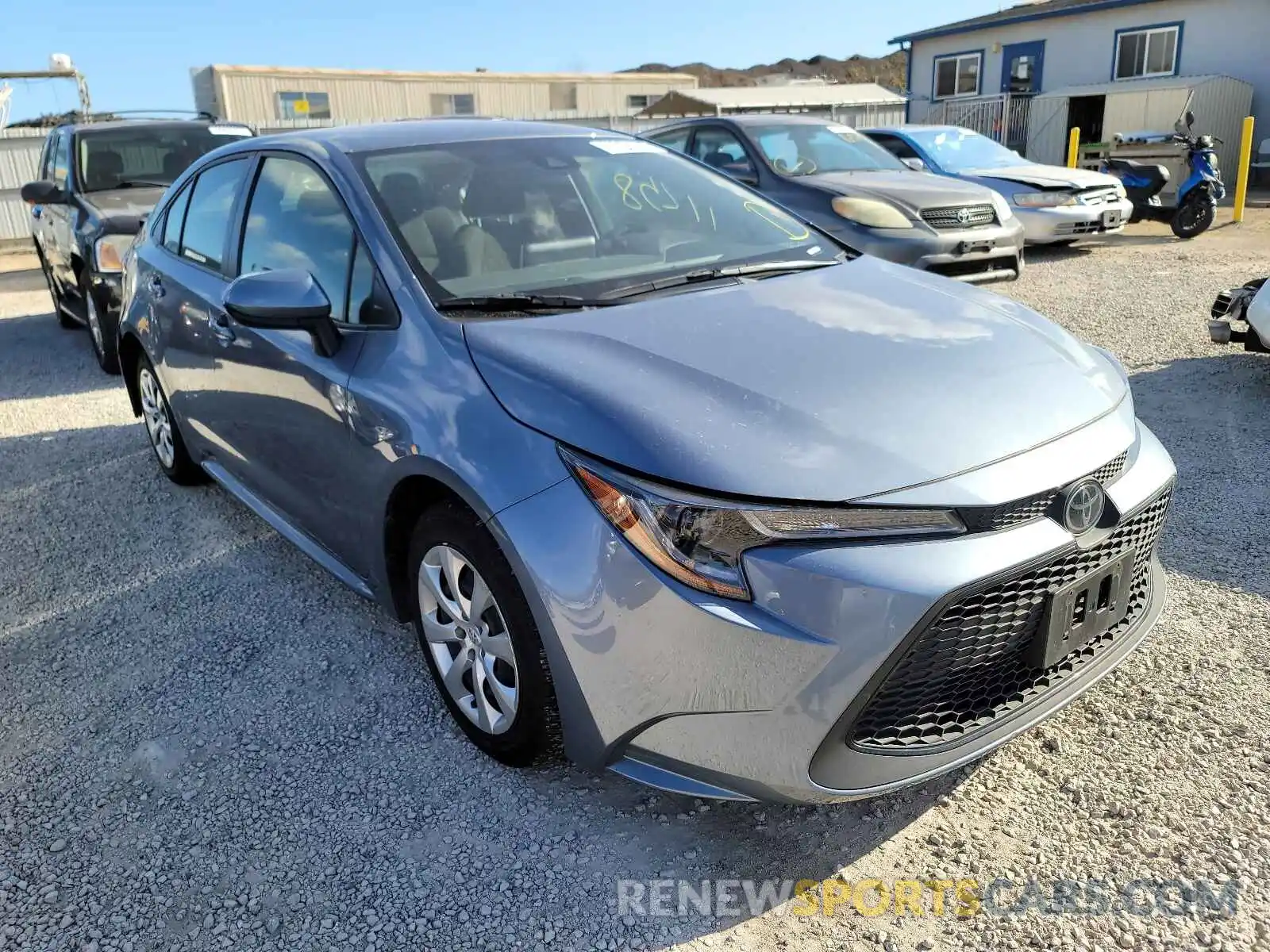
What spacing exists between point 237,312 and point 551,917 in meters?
1.83

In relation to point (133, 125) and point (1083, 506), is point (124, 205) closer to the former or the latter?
point (133, 125)

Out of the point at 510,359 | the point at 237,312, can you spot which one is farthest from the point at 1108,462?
the point at 237,312

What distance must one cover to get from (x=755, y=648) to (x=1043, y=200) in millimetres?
9909

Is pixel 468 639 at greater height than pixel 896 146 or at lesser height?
lesser

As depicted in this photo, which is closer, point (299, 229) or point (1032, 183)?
point (299, 229)

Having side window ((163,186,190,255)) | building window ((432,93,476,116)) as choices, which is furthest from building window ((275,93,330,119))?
side window ((163,186,190,255))

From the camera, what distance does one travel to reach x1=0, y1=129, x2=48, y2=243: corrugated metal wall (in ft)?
51.8

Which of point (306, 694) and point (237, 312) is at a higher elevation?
point (237, 312)

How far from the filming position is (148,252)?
460cm

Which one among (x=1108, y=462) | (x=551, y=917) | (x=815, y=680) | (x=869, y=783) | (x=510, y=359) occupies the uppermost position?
(x=510, y=359)

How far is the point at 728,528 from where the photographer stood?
1983mm

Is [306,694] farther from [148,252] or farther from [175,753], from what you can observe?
[148,252]

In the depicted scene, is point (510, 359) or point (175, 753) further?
point (175, 753)

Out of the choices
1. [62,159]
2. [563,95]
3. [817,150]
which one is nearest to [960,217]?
[817,150]
